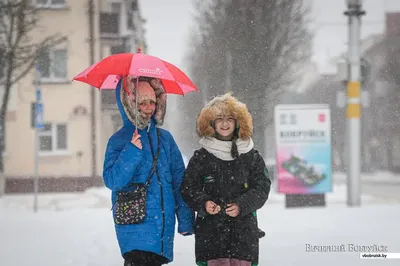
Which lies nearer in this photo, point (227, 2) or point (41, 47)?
point (227, 2)

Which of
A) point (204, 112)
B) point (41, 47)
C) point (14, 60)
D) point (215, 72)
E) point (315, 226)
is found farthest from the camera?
point (41, 47)

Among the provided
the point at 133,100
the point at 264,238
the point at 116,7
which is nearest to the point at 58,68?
the point at 116,7

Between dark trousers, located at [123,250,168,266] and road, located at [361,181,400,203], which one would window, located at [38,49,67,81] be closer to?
road, located at [361,181,400,203]

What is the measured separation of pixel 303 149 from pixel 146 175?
681cm

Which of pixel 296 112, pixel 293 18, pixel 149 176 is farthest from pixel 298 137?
pixel 149 176

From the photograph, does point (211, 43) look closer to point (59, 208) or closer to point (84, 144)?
point (59, 208)

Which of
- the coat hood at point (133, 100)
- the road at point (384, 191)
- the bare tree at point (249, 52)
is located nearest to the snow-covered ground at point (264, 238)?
the bare tree at point (249, 52)

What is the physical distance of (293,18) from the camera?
7.89 meters

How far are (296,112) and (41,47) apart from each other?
196 inches

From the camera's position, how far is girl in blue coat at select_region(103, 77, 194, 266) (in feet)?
9.04

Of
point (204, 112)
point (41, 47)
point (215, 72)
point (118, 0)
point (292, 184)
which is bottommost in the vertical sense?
point (292, 184)

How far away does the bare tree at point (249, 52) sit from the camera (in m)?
7.48

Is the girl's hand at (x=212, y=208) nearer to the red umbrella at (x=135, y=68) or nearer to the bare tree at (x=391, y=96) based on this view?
the red umbrella at (x=135, y=68)

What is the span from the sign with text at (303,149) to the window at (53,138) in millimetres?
8636
